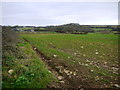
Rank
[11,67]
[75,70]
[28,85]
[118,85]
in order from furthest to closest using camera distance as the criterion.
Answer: [75,70] < [11,67] < [118,85] < [28,85]

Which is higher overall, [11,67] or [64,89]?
[11,67]

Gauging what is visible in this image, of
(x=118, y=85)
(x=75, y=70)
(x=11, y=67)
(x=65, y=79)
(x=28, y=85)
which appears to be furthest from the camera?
(x=75, y=70)

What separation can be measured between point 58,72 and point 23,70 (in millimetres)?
2065

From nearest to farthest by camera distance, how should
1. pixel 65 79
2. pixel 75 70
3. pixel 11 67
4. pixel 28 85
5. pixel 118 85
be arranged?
pixel 28 85 → pixel 118 85 → pixel 65 79 → pixel 11 67 → pixel 75 70

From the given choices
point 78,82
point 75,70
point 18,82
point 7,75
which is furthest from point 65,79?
point 7,75

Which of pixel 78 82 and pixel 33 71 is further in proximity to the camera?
pixel 33 71

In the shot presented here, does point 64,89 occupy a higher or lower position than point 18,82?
lower

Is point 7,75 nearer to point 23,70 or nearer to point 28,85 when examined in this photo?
point 23,70

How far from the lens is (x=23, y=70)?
5473 millimetres

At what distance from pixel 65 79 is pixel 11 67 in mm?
3317

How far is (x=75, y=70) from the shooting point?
6242 mm

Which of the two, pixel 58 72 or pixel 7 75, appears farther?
pixel 58 72

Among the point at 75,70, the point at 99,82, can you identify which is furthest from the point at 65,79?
the point at 99,82

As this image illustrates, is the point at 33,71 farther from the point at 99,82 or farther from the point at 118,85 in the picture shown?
the point at 118,85
